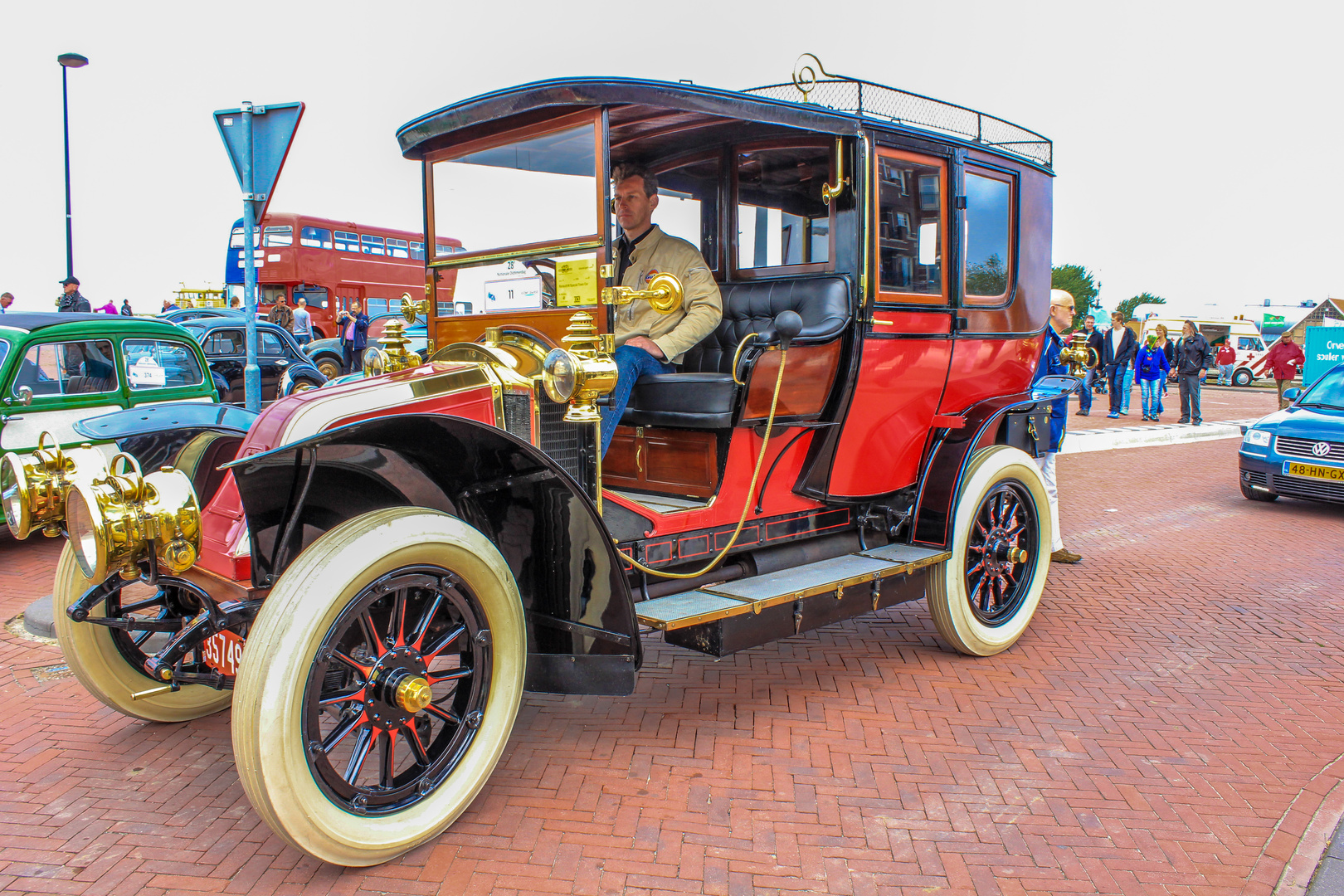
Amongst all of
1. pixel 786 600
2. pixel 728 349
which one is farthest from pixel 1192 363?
pixel 786 600

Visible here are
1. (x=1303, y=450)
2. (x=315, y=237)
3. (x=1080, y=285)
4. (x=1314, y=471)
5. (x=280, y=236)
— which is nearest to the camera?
(x=1314, y=471)

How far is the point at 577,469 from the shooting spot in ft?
11.0

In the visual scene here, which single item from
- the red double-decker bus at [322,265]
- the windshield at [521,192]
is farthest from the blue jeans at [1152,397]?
the windshield at [521,192]

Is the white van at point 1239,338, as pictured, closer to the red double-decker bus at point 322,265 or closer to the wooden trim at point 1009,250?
the red double-decker bus at point 322,265

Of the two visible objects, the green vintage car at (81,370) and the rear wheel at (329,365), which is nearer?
the green vintage car at (81,370)

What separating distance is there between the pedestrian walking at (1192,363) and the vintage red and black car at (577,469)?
12.7 m

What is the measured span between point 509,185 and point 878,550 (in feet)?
7.91

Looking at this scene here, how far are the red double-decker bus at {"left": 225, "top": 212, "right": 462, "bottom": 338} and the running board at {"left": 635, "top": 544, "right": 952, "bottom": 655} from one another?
17.8 m

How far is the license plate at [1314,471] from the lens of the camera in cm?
829

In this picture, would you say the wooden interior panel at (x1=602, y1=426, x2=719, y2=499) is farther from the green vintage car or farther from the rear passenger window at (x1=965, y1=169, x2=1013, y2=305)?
Result: the green vintage car

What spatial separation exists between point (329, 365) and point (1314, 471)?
51.2ft

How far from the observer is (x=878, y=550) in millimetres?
4363

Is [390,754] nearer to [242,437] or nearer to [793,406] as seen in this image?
[242,437]

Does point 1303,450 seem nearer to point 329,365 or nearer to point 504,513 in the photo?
point 504,513
